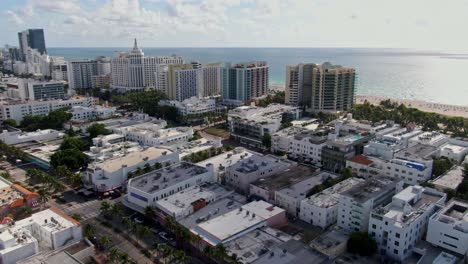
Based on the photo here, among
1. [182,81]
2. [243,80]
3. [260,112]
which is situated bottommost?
[260,112]

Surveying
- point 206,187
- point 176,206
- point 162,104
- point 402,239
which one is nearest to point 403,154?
point 402,239

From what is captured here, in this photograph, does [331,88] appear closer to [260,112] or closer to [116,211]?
[260,112]

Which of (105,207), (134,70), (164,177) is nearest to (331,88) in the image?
(164,177)

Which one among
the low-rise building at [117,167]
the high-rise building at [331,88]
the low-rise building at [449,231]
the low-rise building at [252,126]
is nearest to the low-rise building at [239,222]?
the low-rise building at [449,231]

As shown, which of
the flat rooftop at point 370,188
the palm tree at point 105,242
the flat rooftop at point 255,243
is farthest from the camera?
the flat rooftop at point 370,188

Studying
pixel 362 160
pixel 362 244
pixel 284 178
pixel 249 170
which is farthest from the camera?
pixel 362 160

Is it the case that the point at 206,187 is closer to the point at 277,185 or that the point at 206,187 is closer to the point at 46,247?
the point at 277,185

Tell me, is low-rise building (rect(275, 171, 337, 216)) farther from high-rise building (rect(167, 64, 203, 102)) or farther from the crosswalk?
high-rise building (rect(167, 64, 203, 102))

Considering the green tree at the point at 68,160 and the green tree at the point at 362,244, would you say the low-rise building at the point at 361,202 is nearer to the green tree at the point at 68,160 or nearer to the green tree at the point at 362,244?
the green tree at the point at 362,244
